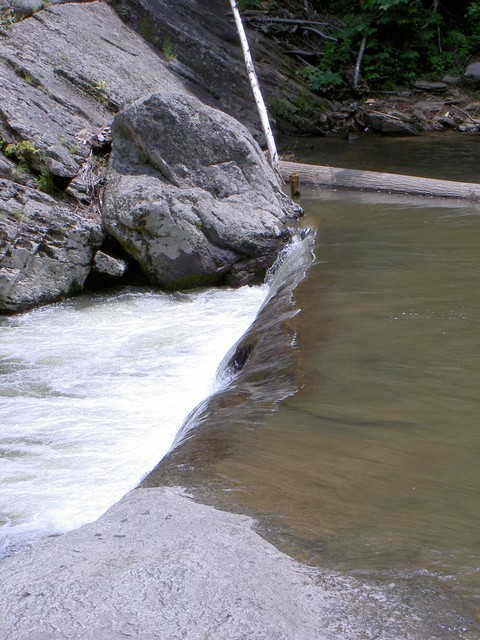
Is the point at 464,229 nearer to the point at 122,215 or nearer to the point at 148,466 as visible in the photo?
the point at 122,215

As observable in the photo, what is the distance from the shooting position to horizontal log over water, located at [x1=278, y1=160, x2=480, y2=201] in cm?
1145

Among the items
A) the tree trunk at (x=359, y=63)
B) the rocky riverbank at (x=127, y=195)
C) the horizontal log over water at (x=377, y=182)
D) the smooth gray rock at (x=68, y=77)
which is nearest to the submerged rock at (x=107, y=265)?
the rocky riverbank at (x=127, y=195)

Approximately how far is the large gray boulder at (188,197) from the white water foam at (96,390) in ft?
1.31

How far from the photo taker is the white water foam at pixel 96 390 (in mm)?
4824

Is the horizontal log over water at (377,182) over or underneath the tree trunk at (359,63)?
underneath

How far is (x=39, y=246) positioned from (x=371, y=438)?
5.52m

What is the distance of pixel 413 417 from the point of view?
4.43 metres

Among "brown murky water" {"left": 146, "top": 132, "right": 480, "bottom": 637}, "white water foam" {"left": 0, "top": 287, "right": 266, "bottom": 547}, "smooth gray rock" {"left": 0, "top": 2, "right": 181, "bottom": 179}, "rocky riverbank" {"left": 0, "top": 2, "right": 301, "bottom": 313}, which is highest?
"smooth gray rock" {"left": 0, "top": 2, "right": 181, "bottom": 179}

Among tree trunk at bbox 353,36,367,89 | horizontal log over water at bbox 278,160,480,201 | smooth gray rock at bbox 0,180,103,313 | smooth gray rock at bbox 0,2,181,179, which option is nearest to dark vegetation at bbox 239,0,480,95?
tree trunk at bbox 353,36,367,89

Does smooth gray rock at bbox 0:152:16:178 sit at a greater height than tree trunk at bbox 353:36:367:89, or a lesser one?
lesser

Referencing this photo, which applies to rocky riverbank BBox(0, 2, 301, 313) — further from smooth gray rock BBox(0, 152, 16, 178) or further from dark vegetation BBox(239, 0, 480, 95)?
dark vegetation BBox(239, 0, 480, 95)

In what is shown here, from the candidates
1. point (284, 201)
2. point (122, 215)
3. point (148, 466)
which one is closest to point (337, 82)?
point (284, 201)

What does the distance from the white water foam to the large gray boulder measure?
40 centimetres

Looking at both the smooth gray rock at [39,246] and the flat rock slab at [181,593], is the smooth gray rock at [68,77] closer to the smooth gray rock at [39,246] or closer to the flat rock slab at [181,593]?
the smooth gray rock at [39,246]
